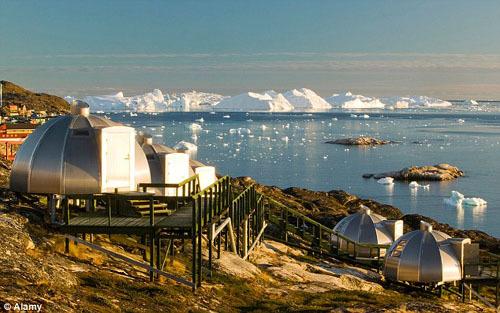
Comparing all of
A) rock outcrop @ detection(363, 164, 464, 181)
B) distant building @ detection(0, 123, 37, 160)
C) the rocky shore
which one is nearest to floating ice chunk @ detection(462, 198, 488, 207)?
the rocky shore

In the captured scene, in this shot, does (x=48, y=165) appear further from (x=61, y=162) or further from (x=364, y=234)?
(x=364, y=234)

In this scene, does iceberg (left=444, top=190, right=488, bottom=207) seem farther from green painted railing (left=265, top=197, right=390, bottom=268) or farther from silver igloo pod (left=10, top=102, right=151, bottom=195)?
silver igloo pod (left=10, top=102, right=151, bottom=195)

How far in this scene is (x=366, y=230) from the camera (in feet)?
116

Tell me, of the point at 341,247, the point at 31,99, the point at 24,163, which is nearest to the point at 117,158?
the point at 24,163

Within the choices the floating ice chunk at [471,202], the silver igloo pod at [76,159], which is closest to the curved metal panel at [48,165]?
the silver igloo pod at [76,159]

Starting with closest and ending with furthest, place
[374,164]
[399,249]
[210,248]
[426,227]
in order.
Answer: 1. [210,248]
2. [399,249]
3. [426,227]
4. [374,164]

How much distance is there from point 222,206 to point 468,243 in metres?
12.0

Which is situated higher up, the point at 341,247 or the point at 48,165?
the point at 48,165

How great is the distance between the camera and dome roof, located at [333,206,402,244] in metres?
35.1

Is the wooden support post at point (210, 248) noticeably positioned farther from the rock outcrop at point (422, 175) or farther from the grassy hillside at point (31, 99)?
the grassy hillside at point (31, 99)

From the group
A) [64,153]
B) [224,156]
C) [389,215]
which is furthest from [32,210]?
[224,156]

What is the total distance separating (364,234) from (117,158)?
1803cm

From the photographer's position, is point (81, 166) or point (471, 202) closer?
point (81, 166)

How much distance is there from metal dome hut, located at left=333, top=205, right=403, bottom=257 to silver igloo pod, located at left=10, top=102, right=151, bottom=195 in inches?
636
